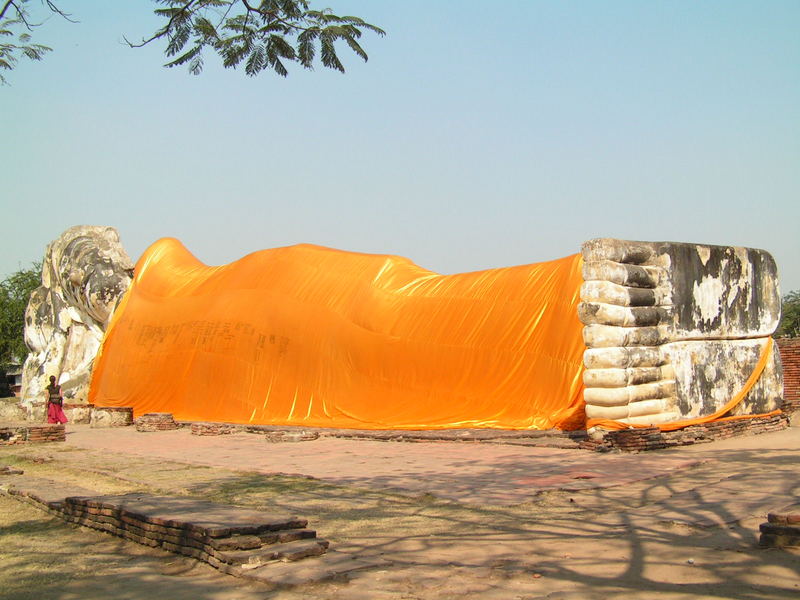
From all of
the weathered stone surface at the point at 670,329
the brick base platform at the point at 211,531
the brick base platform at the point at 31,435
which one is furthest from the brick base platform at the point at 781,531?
the brick base platform at the point at 31,435

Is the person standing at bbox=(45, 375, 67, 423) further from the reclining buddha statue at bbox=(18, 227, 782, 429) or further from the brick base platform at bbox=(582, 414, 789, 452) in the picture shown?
the brick base platform at bbox=(582, 414, 789, 452)

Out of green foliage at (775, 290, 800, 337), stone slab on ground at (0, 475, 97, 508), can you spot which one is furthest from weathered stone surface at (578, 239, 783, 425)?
green foliage at (775, 290, 800, 337)

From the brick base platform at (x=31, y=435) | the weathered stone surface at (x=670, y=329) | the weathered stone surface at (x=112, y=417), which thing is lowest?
the brick base platform at (x=31, y=435)

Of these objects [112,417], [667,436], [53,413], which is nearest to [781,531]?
[667,436]

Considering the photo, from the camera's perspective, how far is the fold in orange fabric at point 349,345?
37.6 feet

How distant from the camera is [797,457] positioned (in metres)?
7.78

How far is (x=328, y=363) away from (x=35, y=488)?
22.2 ft

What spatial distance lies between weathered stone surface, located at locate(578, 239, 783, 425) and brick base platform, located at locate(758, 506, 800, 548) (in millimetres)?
5389

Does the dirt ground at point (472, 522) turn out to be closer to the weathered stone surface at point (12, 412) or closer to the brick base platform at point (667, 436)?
the brick base platform at point (667, 436)

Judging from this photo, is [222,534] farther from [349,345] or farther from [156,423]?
[156,423]

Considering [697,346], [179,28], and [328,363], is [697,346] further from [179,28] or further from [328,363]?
[179,28]

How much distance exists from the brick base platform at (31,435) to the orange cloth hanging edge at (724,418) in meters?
7.58

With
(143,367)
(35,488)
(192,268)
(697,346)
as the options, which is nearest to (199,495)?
(35,488)

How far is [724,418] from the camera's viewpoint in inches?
407
